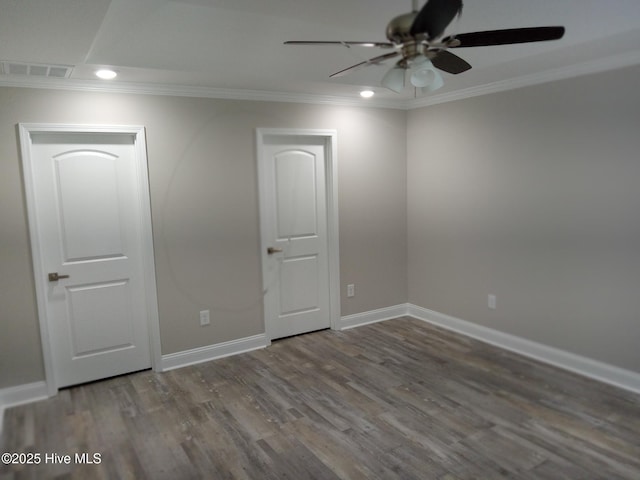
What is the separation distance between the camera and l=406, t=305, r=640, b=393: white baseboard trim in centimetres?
333

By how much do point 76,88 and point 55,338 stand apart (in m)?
1.89

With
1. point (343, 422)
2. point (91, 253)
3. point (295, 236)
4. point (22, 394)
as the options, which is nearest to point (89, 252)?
point (91, 253)

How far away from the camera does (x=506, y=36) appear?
190cm

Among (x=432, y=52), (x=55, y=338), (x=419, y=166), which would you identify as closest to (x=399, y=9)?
(x=432, y=52)

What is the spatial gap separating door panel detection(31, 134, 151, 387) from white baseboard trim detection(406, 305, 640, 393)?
2927 mm

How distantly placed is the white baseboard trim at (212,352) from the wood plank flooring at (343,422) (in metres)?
0.11

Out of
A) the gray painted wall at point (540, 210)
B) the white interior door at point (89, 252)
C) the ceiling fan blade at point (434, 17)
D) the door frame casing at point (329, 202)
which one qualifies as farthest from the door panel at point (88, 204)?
the gray painted wall at point (540, 210)

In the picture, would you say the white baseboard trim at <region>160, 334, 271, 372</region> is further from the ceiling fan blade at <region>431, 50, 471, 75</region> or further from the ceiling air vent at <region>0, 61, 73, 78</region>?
the ceiling fan blade at <region>431, 50, 471, 75</region>

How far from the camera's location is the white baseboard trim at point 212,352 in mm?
3883

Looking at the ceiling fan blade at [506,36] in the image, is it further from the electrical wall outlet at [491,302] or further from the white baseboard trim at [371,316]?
the white baseboard trim at [371,316]

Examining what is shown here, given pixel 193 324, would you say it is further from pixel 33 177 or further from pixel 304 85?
pixel 304 85

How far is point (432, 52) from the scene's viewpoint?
1888mm

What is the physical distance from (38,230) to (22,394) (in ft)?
3.96

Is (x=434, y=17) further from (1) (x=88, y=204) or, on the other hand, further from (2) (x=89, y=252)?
(2) (x=89, y=252)
